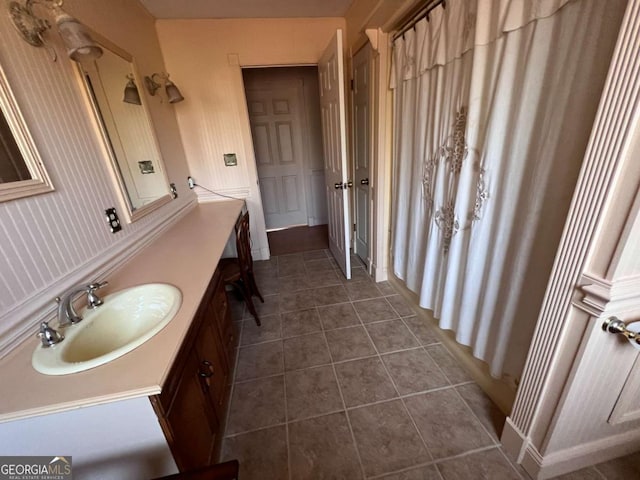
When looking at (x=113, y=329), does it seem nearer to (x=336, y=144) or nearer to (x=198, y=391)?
(x=198, y=391)

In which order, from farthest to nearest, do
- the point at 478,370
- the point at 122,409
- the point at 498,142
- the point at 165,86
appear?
the point at 165,86
the point at 478,370
the point at 498,142
the point at 122,409

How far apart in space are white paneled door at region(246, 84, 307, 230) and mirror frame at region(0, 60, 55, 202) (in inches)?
121

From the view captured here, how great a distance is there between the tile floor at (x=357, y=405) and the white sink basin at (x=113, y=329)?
0.74m

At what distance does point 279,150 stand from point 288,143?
17cm

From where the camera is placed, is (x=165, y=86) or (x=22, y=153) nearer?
(x=22, y=153)

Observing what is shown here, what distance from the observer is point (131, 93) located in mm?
1763

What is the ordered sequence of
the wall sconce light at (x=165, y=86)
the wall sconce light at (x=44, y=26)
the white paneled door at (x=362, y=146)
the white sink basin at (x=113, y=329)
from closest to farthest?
the white sink basin at (x=113, y=329)
the wall sconce light at (x=44, y=26)
the wall sconce light at (x=165, y=86)
the white paneled door at (x=362, y=146)

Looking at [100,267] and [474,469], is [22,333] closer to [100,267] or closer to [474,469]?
[100,267]

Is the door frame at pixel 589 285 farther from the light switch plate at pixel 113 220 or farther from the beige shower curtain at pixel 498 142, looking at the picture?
the light switch plate at pixel 113 220

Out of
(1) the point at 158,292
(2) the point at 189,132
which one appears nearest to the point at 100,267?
(1) the point at 158,292

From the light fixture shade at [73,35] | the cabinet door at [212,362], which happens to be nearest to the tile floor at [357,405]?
the cabinet door at [212,362]

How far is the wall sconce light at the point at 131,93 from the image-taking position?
1.71m

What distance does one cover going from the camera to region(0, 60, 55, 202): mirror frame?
91cm

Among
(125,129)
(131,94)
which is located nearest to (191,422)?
(125,129)
